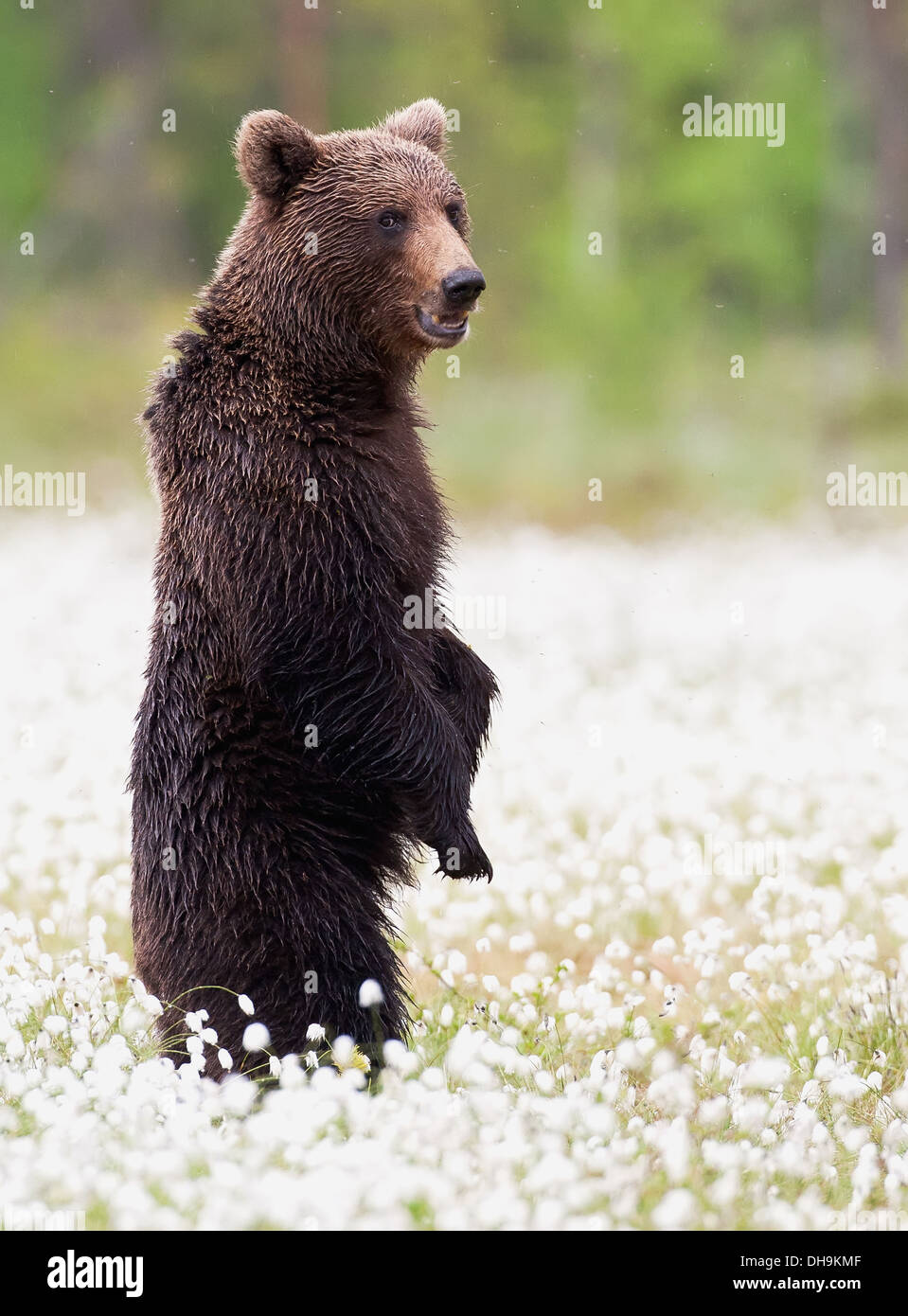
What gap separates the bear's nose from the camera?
5.40 m

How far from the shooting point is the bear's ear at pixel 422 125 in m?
6.23

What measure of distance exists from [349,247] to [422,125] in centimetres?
96

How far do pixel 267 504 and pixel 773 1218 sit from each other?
104 inches

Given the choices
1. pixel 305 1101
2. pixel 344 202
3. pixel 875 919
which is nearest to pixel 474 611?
pixel 875 919

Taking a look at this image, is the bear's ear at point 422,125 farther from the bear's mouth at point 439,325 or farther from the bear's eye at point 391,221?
the bear's mouth at point 439,325

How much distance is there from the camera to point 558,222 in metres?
26.3

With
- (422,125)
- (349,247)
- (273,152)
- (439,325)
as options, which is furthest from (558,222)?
(439,325)

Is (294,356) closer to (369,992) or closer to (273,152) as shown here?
(273,152)

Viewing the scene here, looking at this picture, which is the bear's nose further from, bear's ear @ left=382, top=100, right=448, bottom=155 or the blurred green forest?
the blurred green forest

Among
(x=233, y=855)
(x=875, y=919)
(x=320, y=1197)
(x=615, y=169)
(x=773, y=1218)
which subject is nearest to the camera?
(x=320, y=1197)

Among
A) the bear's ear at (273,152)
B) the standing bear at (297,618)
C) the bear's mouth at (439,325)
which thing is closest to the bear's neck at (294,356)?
the standing bear at (297,618)

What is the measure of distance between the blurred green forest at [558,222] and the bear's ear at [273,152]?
15.5 metres

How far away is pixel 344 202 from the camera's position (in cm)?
567
